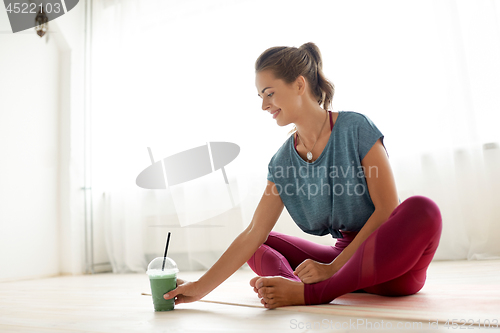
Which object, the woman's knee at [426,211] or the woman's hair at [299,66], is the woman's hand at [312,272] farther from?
the woman's hair at [299,66]

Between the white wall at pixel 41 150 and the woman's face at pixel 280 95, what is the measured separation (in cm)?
183

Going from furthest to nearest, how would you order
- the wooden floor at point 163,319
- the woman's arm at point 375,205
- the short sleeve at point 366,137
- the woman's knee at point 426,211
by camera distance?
the short sleeve at point 366,137
the woman's arm at point 375,205
the woman's knee at point 426,211
the wooden floor at point 163,319

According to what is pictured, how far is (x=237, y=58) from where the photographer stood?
2586 millimetres

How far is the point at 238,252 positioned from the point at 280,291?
7.8 inches

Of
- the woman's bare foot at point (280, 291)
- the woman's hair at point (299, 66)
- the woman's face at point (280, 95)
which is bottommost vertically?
the woman's bare foot at point (280, 291)

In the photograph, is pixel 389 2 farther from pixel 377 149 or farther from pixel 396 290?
pixel 396 290

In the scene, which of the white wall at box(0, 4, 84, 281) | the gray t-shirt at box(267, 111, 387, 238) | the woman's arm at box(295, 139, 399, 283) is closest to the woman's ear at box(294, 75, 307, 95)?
the gray t-shirt at box(267, 111, 387, 238)

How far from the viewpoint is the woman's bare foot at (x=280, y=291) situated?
95 cm

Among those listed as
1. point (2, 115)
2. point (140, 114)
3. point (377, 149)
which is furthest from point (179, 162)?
point (377, 149)

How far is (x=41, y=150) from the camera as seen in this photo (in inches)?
111

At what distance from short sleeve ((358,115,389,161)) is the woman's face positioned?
0.21 metres

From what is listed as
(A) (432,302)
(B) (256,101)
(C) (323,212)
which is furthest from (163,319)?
(B) (256,101)

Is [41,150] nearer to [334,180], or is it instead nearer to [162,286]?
[162,286]

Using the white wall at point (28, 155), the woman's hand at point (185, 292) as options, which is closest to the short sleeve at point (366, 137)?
the woman's hand at point (185, 292)
